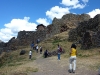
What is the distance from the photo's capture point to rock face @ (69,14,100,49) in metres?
28.1

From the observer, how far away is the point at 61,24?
5566 cm

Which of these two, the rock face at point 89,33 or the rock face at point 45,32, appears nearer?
the rock face at point 89,33

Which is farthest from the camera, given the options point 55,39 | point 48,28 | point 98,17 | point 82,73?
point 48,28

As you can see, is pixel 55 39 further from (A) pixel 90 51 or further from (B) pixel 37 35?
(A) pixel 90 51

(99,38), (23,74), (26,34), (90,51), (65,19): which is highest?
(65,19)

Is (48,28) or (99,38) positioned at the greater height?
(48,28)

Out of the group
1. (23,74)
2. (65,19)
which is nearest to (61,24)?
(65,19)

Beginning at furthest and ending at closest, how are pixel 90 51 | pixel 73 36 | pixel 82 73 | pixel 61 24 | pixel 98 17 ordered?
pixel 61 24 < pixel 73 36 < pixel 98 17 < pixel 90 51 < pixel 82 73

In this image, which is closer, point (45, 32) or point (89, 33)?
point (89, 33)

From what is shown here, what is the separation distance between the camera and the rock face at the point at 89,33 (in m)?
28.1

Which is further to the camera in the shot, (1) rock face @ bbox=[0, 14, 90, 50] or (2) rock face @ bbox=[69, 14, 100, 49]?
(1) rock face @ bbox=[0, 14, 90, 50]

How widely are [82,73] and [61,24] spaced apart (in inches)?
1608

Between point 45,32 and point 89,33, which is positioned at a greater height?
point 45,32

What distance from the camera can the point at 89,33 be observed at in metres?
29.0
